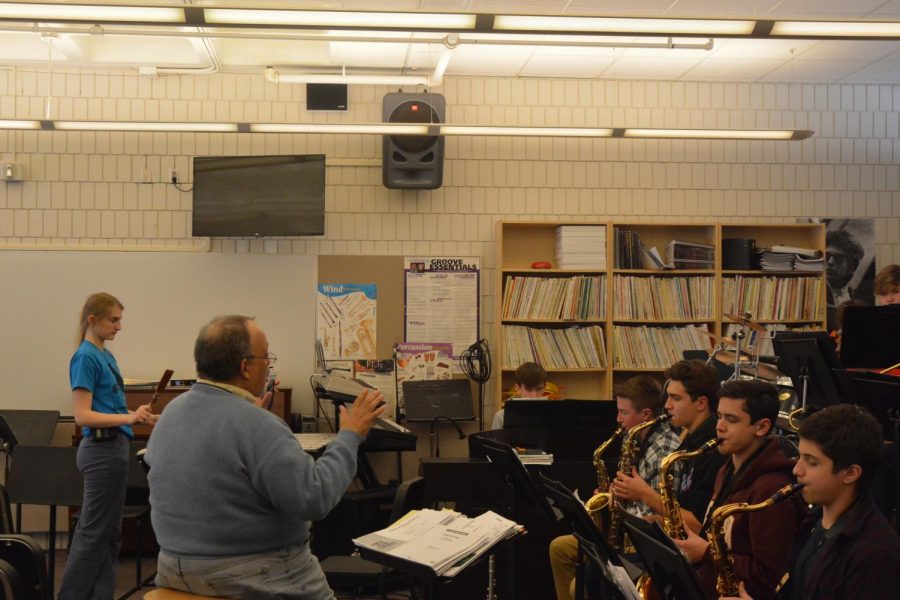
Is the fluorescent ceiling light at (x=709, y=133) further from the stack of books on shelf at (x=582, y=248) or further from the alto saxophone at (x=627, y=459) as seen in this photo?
the alto saxophone at (x=627, y=459)

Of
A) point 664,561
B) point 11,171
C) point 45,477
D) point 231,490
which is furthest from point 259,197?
point 664,561

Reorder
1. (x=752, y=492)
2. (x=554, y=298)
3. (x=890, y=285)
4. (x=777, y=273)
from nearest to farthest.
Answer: (x=752, y=492), (x=890, y=285), (x=554, y=298), (x=777, y=273)

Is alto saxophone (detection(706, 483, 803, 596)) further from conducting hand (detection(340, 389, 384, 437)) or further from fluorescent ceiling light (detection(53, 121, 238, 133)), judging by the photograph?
fluorescent ceiling light (detection(53, 121, 238, 133))

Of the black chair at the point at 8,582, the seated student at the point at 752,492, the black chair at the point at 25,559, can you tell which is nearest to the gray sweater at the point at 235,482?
the black chair at the point at 8,582

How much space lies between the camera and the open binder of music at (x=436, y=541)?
9.13 ft

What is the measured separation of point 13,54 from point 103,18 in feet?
11.6

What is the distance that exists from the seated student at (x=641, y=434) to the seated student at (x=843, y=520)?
64.5 inches

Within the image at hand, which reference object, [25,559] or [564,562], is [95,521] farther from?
[564,562]

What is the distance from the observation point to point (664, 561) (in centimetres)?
260

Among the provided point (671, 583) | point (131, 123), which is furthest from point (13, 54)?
point (671, 583)

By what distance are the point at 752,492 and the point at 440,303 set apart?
4408 mm

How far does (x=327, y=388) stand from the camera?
6.43 meters

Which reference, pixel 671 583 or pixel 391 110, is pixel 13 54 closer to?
pixel 391 110

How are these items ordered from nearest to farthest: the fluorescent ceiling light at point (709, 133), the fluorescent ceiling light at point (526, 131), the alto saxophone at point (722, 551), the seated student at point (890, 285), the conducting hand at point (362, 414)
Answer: the conducting hand at point (362, 414) < the alto saxophone at point (722, 551) < the seated student at point (890, 285) < the fluorescent ceiling light at point (526, 131) < the fluorescent ceiling light at point (709, 133)
